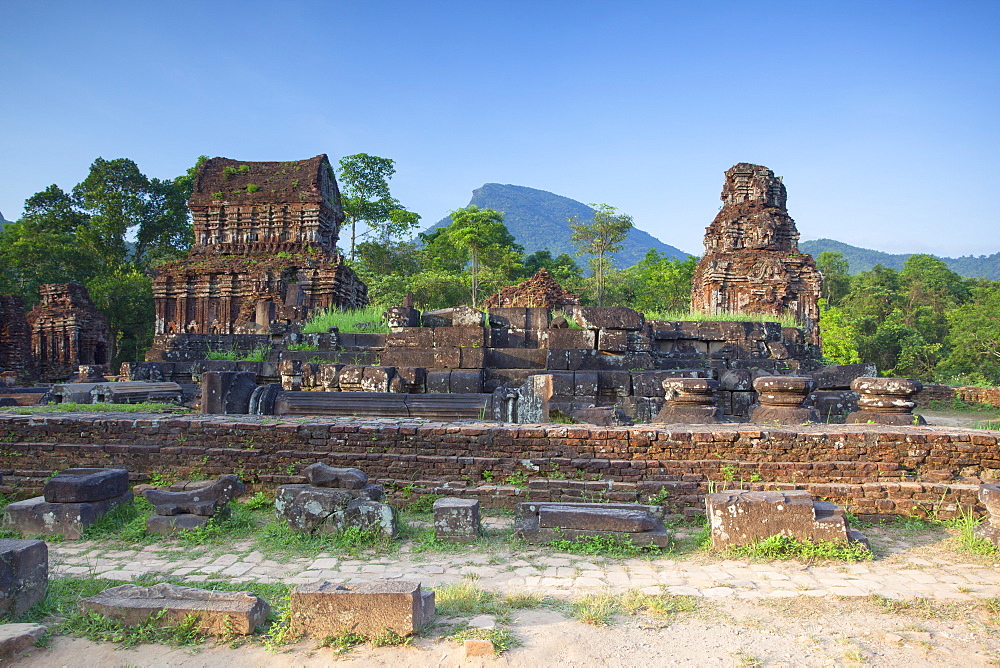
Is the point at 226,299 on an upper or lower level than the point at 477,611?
upper

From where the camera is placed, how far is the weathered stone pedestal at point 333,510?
488cm

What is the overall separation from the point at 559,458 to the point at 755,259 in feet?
56.0

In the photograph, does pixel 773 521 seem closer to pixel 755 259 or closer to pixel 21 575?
pixel 21 575

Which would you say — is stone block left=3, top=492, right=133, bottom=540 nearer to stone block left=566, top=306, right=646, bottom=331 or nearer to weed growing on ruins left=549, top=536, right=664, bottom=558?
weed growing on ruins left=549, top=536, right=664, bottom=558

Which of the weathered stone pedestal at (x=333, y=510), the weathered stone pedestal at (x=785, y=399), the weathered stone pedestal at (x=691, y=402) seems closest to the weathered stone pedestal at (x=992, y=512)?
the weathered stone pedestal at (x=785, y=399)

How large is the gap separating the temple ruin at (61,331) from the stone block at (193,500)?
19.0 meters

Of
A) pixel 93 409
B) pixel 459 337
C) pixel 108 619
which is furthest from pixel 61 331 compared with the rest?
pixel 108 619

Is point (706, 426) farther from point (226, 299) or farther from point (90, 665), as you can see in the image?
point (226, 299)

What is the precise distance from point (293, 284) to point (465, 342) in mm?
10880

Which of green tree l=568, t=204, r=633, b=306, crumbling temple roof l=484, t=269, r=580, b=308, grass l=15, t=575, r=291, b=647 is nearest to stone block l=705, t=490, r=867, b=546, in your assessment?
grass l=15, t=575, r=291, b=647

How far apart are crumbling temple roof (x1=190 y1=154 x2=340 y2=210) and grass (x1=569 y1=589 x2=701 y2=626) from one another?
19.7 meters

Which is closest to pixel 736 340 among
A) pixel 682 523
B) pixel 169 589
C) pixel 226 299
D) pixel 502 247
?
pixel 682 523

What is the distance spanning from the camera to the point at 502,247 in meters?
40.5

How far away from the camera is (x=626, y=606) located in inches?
137
